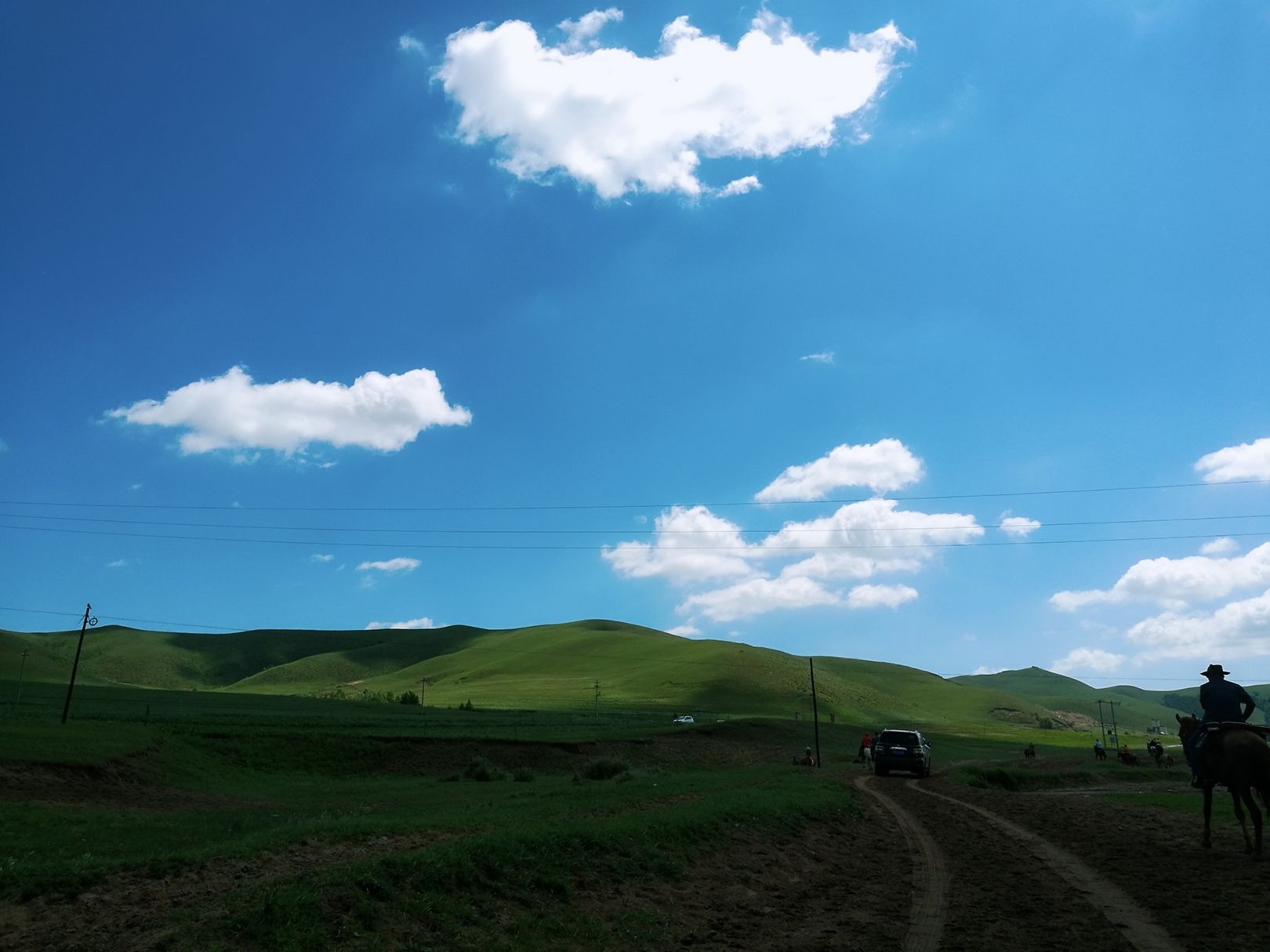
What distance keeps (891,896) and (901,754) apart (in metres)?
36.6

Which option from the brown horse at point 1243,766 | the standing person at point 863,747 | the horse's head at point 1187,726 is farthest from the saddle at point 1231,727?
the standing person at point 863,747

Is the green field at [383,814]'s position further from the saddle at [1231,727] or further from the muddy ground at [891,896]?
the saddle at [1231,727]

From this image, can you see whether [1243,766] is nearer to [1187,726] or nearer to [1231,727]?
[1231,727]

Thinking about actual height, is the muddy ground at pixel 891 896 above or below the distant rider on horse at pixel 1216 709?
below

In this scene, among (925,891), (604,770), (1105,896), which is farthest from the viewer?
A: (604,770)

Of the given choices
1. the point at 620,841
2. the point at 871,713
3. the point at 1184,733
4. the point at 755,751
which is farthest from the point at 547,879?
the point at 871,713

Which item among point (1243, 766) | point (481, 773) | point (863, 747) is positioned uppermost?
point (1243, 766)

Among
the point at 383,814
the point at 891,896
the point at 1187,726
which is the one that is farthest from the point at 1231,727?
the point at 383,814

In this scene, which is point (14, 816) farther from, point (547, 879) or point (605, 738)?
point (605, 738)

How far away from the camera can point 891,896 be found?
13.9 m

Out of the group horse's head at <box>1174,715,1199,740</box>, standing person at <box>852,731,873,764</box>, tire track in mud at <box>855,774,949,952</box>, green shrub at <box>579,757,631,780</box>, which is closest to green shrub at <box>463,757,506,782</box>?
green shrub at <box>579,757,631,780</box>

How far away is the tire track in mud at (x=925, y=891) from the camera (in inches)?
424

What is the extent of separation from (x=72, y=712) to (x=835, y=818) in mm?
73717

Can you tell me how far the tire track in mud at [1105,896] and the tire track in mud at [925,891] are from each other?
2.00 m
